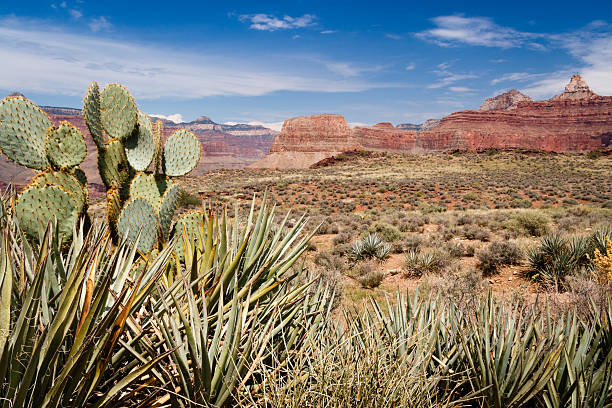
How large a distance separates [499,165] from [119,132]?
50524 mm

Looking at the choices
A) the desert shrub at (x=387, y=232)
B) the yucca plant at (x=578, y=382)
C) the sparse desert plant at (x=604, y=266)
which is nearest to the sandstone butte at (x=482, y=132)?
the desert shrub at (x=387, y=232)

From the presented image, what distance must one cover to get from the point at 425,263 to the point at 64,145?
22.6ft

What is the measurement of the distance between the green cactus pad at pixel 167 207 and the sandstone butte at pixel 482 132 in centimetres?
10708

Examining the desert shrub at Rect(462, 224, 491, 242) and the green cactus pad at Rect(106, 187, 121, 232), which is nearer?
the green cactus pad at Rect(106, 187, 121, 232)

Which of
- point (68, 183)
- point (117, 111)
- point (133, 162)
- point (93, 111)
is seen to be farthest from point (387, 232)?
point (68, 183)

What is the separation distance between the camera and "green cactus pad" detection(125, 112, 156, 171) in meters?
4.02

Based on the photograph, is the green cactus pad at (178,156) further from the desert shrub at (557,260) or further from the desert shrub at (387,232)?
the desert shrub at (387,232)

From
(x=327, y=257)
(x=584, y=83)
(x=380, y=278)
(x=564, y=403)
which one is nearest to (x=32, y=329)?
(x=564, y=403)

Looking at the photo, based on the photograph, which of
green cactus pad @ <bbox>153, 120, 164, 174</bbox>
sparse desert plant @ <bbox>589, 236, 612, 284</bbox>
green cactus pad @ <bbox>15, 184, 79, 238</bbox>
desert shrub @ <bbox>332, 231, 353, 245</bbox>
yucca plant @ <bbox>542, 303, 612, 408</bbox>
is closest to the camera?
yucca plant @ <bbox>542, 303, 612, 408</bbox>

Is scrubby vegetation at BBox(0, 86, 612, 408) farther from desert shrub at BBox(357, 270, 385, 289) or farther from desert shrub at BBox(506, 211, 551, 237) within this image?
desert shrub at BBox(506, 211, 551, 237)

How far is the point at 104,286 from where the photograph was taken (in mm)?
1479

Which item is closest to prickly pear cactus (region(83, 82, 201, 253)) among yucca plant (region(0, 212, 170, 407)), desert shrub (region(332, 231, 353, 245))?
yucca plant (region(0, 212, 170, 407))

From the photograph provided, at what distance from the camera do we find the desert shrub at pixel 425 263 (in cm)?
759

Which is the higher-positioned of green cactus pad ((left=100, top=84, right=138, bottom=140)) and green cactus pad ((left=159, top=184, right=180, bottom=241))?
green cactus pad ((left=100, top=84, right=138, bottom=140))
